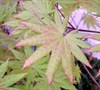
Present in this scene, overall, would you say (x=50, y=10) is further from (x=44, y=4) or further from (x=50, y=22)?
(x=50, y=22)

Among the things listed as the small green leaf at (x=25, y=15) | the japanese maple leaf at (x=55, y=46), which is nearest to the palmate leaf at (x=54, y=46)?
the japanese maple leaf at (x=55, y=46)

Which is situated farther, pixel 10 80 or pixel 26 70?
pixel 26 70

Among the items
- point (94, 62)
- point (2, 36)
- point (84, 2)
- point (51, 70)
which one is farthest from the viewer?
point (94, 62)

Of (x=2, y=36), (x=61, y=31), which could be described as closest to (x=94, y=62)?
Result: (x=2, y=36)

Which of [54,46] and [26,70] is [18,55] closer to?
[26,70]

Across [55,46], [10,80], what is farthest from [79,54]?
[10,80]

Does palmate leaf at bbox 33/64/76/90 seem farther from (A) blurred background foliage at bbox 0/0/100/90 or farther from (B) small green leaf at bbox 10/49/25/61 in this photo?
(B) small green leaf at bbox 10/49/25/61

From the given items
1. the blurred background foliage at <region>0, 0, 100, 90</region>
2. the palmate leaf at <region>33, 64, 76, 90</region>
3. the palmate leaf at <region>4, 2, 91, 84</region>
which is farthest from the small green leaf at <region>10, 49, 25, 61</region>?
the palmate leaf at <region>4, 2, 91, 84</region>

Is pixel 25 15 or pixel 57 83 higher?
pixel 25 15

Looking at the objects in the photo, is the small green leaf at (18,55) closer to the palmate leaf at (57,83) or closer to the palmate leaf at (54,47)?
the palmate leaf at (57,83)
